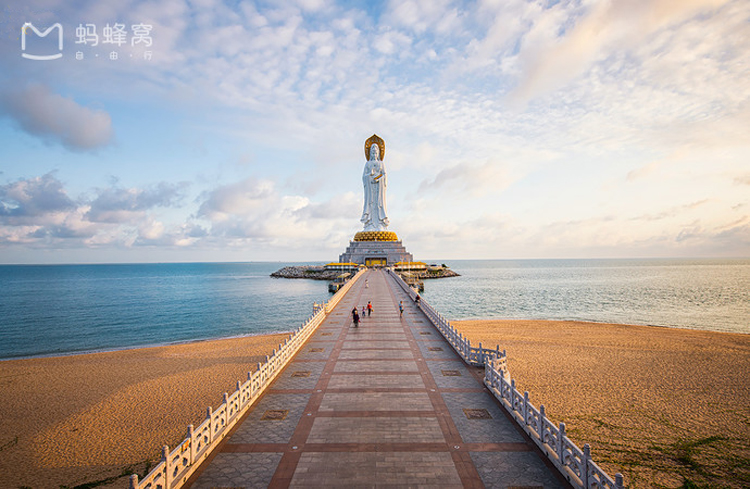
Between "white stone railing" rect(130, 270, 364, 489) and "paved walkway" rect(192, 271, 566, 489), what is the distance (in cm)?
27

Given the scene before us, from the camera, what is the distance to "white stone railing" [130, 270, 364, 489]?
291 inches

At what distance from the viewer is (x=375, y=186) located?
250ft

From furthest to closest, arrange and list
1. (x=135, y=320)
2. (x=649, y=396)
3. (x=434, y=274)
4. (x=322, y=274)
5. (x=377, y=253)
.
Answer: (x=322, y=274) → (x=434, y=274) → (x=377, y=253) → (x=135, y=320) → (x=649, y=396)

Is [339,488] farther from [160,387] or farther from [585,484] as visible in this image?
[160,387]

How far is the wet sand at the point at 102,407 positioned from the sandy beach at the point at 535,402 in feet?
0.18

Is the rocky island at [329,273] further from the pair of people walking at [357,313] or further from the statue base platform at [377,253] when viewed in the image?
the pair of people walking at [357,313]

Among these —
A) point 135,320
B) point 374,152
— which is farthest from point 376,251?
point 135,320

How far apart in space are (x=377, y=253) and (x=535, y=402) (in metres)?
62.5

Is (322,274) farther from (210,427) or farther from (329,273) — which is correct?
(210,427)

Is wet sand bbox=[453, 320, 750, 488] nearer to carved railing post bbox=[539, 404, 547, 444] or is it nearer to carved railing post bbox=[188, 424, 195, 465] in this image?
carved railing post bbox=[539, 404, 547, 444]

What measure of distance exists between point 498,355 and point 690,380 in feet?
38.7

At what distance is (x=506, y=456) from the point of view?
889cm

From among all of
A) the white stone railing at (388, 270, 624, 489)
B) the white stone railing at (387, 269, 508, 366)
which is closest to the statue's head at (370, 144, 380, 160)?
the white stone railing at (387, 269, 508, 366)

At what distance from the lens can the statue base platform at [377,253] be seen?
254ft
